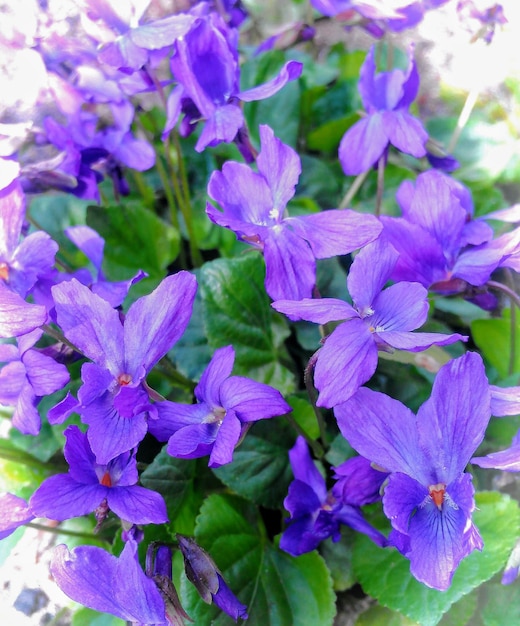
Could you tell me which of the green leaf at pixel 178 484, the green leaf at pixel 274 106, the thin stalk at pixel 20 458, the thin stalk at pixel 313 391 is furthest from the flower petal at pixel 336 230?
the green leaf at pixel 274 106

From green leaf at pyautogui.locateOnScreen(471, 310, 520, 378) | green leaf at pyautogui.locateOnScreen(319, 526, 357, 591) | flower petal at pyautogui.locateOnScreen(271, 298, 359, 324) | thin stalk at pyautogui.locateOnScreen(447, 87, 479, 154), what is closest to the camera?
flower petal at pyautogui.locateOnScreen(271, 298, 359, 324)

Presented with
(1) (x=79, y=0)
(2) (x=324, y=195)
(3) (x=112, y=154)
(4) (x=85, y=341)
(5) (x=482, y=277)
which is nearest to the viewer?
(4) (x=85, y=341)

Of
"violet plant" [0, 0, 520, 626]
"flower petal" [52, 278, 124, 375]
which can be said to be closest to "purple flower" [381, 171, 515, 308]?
"violet plant" [0, 0, 520, 626]

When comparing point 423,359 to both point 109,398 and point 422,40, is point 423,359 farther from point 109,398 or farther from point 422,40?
point 422,40

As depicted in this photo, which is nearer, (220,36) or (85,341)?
(85,341)

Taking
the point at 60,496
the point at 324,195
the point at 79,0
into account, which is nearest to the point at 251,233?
the point at 60,496

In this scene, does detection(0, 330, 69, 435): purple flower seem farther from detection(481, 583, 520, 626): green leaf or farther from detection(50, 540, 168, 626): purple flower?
detection(481, 583, 520, 626): green leaf
